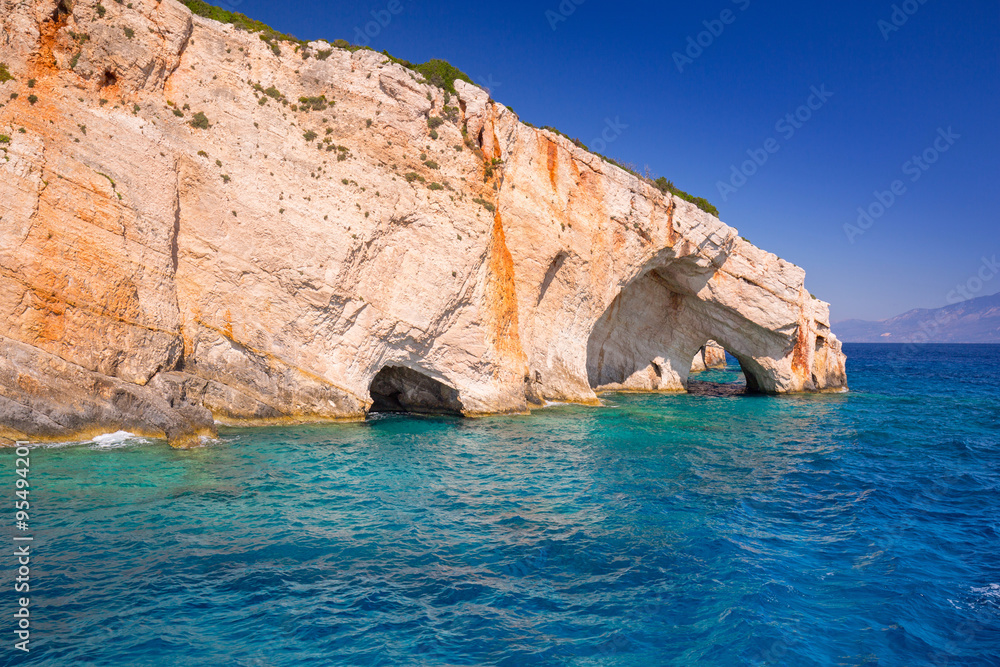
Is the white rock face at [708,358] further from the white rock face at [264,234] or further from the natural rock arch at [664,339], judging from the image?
the white rock face at [264,234]

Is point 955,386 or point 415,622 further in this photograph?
point 955,386

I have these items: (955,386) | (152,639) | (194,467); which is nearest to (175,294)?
(194,467)

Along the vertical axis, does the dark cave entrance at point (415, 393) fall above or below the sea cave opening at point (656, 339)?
below

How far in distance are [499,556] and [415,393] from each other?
1551 cm

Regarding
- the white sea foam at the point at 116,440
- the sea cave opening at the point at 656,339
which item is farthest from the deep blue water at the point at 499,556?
the sea cave opening at the point at 656,339

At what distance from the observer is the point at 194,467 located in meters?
13.2

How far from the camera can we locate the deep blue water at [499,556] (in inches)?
271

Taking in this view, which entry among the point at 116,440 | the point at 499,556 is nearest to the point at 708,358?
the point at 499,556

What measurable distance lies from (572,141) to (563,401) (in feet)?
43.7

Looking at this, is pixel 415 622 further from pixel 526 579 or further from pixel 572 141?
pixel 572 141

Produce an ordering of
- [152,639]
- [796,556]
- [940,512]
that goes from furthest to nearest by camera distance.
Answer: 1. [940,512]
2. [796,556]
3. [152,639]

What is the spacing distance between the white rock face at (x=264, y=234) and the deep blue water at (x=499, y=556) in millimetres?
2912

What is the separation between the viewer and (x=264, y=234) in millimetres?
19203

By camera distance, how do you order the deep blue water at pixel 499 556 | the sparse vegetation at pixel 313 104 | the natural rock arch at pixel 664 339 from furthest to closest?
the natural rock arch at pixel 664 339 < the sparse vegetation at pixel 313 104 < the deep blue water at pixel 499 556
